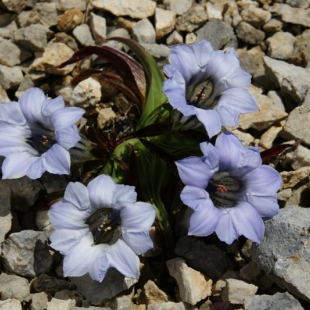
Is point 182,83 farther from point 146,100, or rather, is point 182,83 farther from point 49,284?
point 49,284

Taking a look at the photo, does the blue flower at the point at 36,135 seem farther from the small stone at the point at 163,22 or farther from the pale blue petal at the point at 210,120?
the small stone at the point at 163,22

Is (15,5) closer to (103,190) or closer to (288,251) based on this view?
(103,190)

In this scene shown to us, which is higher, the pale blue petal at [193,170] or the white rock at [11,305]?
the pale blue petal at [193,170]

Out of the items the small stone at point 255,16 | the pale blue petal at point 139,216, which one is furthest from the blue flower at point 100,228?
the small stone at point 255,16

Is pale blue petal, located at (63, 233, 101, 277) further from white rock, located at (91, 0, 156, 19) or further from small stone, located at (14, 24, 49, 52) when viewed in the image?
white rock, located at (91, 0, 156, 19)

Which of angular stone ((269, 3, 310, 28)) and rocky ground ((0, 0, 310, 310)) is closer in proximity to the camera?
rocky ground ((0, 0, 310, 310))

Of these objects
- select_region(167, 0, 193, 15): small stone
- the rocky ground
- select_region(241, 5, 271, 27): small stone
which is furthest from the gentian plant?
select_region(241, 5, 271, 27): small stone

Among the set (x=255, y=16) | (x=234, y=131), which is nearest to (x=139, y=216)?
(x=234, y=131)
